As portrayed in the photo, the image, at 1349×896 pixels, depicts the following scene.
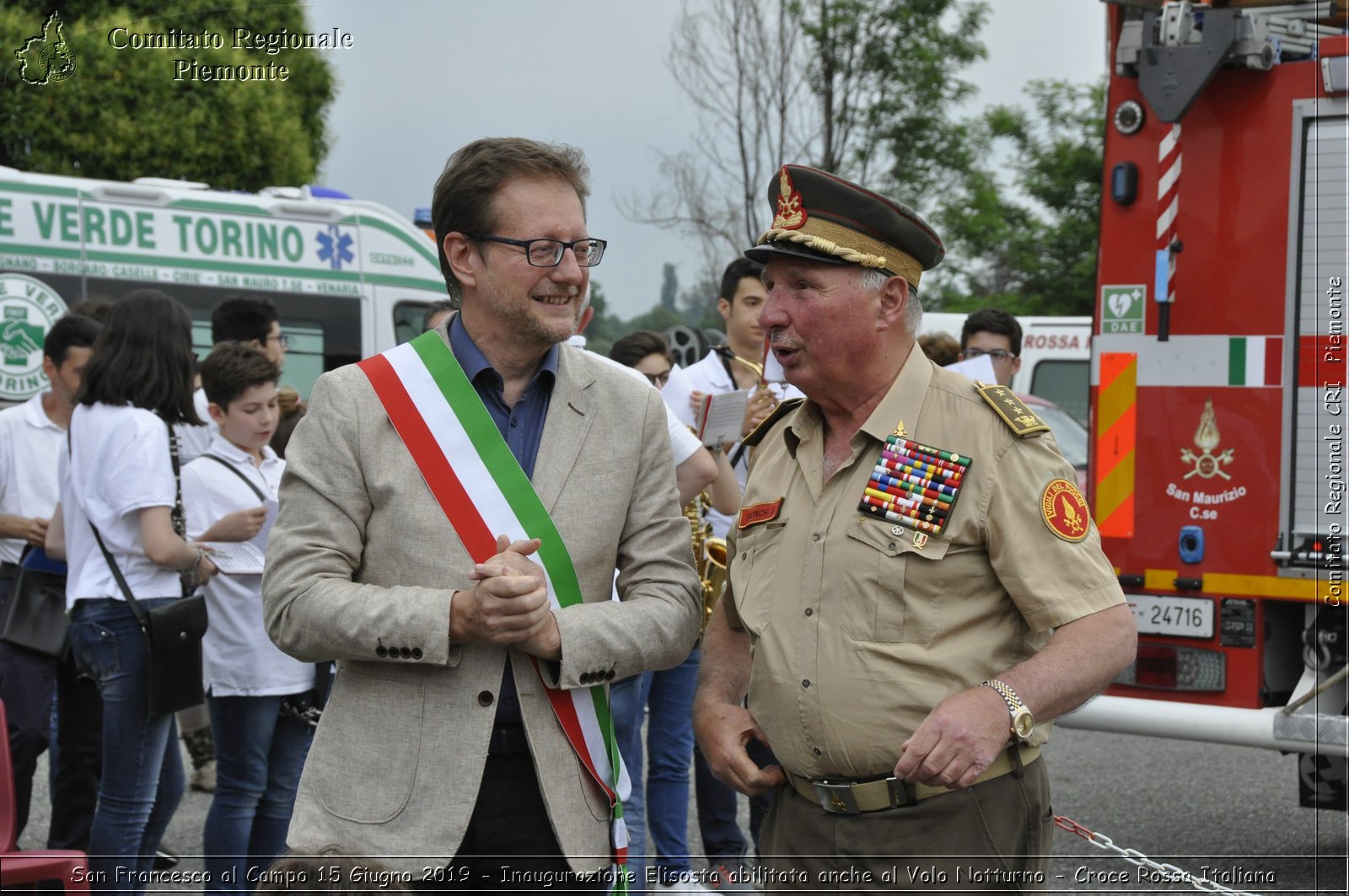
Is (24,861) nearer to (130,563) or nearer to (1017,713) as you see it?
(130,563)

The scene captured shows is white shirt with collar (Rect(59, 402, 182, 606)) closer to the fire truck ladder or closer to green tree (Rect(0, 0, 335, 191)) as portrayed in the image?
the fire truck ladder

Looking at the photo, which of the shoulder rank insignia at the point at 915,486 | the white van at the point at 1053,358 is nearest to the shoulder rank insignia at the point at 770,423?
the shoulder rank insignia at the point at 915,486

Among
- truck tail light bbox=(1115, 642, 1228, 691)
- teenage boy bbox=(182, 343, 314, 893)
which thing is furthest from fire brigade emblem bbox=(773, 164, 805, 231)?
truck tail light bbox=(1115, 642, 1228, 691)

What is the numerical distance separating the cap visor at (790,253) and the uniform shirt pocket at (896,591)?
0.57 metres

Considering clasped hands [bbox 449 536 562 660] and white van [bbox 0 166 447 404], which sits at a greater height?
white van [bbox 0 166 447 404]

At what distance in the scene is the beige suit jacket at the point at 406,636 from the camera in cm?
260

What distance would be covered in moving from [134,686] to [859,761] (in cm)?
277

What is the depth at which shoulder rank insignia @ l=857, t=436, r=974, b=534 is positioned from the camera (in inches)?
107

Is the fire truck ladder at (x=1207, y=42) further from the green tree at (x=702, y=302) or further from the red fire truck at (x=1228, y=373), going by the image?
the green tree at (x=702, y=302)

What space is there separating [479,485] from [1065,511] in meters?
1.12

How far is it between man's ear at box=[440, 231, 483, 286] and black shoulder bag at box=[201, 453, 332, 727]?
226 cm

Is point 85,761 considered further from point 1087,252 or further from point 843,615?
point 1087,252

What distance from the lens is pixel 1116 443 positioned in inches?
229

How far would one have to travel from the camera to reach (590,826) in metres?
2.75
